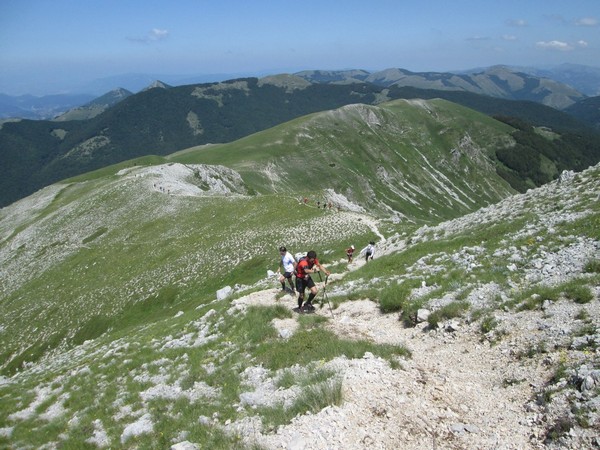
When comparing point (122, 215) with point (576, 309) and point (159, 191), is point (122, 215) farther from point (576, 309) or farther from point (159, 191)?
point (576, 309)

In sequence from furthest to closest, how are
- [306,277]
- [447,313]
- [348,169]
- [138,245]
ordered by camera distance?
[348,169], [138,245], [306,277], [447,313]

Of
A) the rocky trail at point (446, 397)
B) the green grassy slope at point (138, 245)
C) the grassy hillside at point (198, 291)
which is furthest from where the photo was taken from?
the green grassy slope at point (138, 245)

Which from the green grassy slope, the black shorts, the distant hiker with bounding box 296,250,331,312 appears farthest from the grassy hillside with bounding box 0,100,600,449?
the black shorts

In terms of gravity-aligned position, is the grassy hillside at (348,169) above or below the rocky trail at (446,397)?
below

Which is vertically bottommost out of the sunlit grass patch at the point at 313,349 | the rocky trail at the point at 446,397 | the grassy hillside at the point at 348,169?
the grassy hillside at the point at 348,169

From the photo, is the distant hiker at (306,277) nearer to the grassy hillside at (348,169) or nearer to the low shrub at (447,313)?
the low shrub at (447,313)

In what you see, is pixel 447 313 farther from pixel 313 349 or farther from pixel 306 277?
pixel 306 277

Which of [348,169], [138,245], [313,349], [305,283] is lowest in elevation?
[348,169]

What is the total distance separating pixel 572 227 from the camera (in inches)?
736

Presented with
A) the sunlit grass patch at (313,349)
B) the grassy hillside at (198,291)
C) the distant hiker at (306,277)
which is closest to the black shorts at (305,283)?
the distant hiker at (306,277)

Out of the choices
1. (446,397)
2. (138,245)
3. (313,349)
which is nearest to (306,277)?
(313,349)

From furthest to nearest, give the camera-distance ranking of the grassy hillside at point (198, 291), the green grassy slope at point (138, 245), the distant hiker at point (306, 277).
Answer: the green grassy slope at point (138, 245)
the distant hiker at point (306, 277)
the grassy hillside at point (198, 291)

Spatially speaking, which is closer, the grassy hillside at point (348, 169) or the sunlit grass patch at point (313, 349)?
the sunlit grass patch at point (313, 349)

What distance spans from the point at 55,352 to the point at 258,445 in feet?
134
